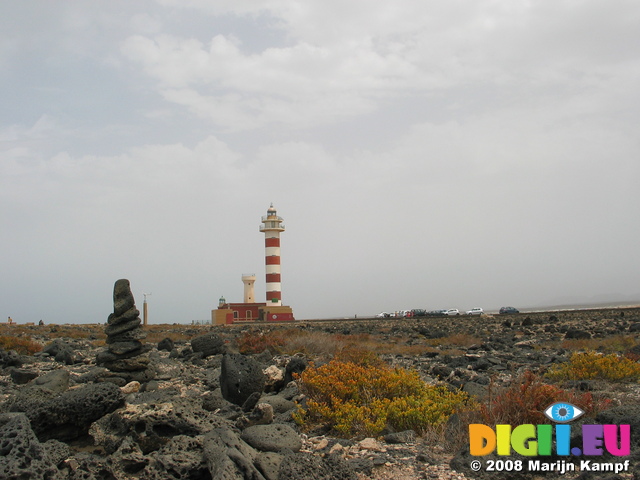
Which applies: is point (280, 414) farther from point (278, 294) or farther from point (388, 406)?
point (278, 294)

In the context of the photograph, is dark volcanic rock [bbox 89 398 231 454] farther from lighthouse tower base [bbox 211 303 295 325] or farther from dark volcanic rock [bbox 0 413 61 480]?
lighthouse tower base [bbox 211 303 295 325]

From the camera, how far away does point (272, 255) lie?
193 feet

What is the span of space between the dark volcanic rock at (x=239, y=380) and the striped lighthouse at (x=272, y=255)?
4873 cm

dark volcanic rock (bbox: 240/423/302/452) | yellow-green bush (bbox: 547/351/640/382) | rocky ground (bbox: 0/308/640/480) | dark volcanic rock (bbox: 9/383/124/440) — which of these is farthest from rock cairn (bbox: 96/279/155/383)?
yellow-green bush (bbox: 547/351/640/382)

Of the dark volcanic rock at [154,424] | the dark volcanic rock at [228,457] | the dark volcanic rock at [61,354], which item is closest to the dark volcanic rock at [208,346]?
the dark volcanic rock at [61,354]

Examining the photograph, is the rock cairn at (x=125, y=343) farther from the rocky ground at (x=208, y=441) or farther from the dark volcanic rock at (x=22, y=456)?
the dark volcanic rock at (x=22, y=456)

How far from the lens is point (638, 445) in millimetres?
5375

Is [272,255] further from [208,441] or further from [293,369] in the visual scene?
[208,441]

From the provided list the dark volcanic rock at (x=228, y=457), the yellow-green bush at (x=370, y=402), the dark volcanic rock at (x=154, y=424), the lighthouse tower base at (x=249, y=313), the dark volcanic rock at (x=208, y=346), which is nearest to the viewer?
the dark volcanic rock at (x=228, y=457)

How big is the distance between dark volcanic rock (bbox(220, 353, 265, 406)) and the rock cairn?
155 inches

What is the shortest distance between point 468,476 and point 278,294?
53145 mm

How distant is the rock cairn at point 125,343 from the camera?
1170cm

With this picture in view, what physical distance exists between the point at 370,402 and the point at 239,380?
2.02m

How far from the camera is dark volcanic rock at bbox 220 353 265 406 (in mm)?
8336
